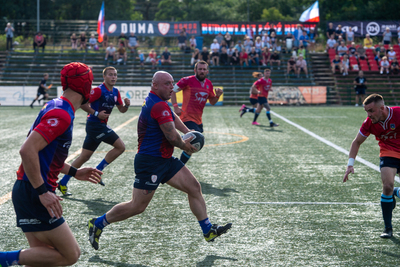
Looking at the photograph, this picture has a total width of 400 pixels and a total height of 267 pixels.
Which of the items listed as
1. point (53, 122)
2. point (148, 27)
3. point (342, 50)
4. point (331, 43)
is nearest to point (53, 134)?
point (53, 122)

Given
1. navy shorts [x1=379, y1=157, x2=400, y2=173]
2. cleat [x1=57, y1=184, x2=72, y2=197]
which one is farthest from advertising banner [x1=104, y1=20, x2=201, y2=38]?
navy shorts [x1=379, y1=157, x2=400, y2=173]

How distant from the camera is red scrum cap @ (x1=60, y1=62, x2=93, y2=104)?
134 inches

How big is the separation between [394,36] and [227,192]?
3475 centimetres

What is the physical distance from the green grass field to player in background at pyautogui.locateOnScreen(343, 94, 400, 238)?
13.9 inches

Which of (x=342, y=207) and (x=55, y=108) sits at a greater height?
(x=55, y=108)

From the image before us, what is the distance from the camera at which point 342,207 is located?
6395 millimetres

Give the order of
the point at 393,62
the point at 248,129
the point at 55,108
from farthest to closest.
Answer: the point at 393,62
the point at 248,129
the point at 55,108

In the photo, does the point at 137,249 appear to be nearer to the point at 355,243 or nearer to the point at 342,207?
the point at 355,243

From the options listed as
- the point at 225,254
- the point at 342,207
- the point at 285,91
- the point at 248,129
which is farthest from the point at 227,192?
the point at 285,91

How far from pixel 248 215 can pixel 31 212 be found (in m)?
3.35

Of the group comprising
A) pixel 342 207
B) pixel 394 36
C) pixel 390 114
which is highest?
pixel 394 36

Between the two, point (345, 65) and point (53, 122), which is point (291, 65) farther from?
point (53, 122)

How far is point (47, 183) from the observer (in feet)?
11.0

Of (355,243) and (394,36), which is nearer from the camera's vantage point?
(355,243)
